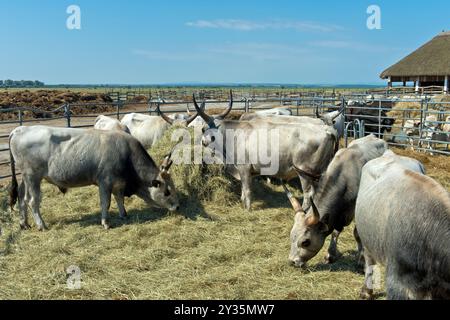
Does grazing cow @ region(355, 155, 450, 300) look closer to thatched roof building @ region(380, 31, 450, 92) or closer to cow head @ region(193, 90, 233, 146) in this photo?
cow head @ region(193, 90, 233, 146)

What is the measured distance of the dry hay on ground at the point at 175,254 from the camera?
13.8 feet

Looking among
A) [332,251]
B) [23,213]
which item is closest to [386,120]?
[332,251]

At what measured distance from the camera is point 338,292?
163 inches

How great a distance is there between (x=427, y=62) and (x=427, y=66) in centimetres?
64

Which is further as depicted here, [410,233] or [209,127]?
[209,127]

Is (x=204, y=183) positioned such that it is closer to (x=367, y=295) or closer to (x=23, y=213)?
(x=23, y=213)

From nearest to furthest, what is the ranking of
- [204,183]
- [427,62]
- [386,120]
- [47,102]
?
[204,183] → [386,120] → [47,102] → [427,62]

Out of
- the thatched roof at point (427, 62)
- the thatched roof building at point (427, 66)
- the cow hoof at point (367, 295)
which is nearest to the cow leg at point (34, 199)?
the cow hoof at point (367, 295)

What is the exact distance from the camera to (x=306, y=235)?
14.7 feet

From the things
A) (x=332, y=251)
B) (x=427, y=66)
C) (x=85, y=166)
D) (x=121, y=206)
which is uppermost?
(x=427, y=66)

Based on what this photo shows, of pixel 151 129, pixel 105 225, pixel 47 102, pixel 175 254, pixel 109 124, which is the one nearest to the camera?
pixel 175 254

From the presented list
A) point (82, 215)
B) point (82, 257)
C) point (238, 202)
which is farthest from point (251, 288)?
point (82, 215)

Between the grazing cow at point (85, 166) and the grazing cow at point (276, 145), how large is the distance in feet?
4.54

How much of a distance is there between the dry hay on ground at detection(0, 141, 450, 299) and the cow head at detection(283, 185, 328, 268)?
7.2 inches
